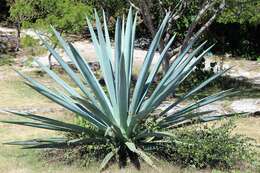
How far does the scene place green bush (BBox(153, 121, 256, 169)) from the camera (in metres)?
5.79

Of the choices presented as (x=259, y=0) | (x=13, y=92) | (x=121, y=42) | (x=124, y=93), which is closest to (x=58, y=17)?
(x=13, y=92)

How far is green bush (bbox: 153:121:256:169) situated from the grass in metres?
0.16

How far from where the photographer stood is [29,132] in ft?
26.9

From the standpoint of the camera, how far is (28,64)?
47.2ft

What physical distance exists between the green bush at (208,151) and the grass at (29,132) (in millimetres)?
162

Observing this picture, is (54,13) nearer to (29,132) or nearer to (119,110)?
(29,132)

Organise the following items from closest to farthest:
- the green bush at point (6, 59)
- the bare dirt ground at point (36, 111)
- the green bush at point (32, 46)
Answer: the bare dirt ground at point (36, 111)
the green bush at point (32, 46)
the green bush at point (6, 59)

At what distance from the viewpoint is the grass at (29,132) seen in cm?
580

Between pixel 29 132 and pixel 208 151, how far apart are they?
11.1ft

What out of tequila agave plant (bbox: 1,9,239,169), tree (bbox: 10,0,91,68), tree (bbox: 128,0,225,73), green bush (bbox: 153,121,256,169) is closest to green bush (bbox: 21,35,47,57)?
tree (bbox: 10,0,91,68)

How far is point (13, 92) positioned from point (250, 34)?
9.48 meters

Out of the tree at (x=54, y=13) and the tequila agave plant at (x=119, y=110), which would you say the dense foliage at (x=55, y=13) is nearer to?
the tree at (x=54, y=13)

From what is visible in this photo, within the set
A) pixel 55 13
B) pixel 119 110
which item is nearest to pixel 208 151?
pixel 119 110

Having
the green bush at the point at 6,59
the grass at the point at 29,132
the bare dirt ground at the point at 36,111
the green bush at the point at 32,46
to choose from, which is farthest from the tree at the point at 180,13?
the green bush at the point at 6,59
